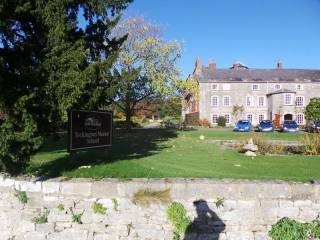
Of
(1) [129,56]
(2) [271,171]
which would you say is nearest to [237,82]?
(1) [129,56]

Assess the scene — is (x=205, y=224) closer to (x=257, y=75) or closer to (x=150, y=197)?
(x=150, y=197)

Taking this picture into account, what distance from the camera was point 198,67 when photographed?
67.2 m

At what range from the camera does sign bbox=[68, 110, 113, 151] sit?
28.1ft

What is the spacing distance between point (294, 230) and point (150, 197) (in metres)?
2.60

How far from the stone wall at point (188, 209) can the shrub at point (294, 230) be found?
0.10m

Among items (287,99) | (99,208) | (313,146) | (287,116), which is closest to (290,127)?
(287,116)

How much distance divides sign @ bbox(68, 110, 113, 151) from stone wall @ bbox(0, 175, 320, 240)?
146 cm

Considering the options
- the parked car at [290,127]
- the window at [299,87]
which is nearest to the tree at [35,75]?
the parked car at [290,127]

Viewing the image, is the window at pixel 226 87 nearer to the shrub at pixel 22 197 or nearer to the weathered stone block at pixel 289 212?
the weathered stone block at pixel 289 212

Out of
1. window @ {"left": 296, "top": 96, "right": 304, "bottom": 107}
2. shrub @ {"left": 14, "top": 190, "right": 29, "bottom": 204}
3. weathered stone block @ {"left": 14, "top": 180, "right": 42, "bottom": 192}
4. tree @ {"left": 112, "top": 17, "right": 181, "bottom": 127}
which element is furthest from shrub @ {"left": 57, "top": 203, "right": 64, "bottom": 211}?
window @ {"left": 296, "top": 96, "right": 304, "bottom": 107}

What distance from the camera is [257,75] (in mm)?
64500

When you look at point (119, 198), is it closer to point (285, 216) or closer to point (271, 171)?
point (285, 216)

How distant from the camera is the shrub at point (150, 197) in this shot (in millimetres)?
7266

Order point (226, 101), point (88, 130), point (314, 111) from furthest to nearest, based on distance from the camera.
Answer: point (226, 101) < point (314, 111) < point (88, 130)
